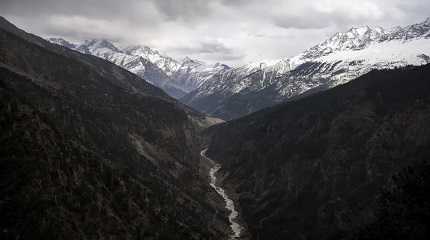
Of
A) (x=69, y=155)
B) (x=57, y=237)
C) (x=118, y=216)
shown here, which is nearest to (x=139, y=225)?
(x=118, y=216)

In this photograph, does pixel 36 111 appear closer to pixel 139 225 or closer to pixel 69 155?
pixel 69 155

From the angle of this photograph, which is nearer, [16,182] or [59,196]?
[16,182]

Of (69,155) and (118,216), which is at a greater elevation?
(69,155)

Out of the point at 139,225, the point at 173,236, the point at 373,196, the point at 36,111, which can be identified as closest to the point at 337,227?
the point at 373,196

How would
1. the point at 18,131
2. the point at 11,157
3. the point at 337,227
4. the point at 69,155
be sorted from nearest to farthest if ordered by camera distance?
the point at 11,157
the point at 18,131
the point at 69,155
the point at 337,227

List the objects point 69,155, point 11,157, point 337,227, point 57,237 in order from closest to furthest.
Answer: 1. point 57,237
2. point 11,157
3. point 69,155
4. point 337,227

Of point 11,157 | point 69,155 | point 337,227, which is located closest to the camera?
point 11,157

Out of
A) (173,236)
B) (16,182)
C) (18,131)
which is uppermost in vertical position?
(18,131)

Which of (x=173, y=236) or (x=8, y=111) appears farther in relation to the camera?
(x=173, y=236)

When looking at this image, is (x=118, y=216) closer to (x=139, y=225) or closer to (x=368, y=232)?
(x=139, y=225)
